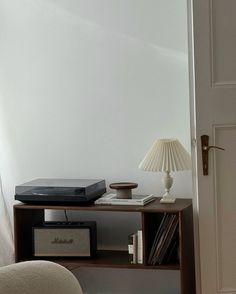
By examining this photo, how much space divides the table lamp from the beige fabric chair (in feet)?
3.74

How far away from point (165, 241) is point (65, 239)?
54 cm

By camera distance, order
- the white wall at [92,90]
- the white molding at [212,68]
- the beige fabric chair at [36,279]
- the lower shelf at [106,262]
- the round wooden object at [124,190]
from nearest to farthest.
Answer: the beige fabric chair at [36,279]
the white molding at [212,68]
the lower shelf at [106,262]
the round wooden object at [124,190]
the white wall at [92,90]

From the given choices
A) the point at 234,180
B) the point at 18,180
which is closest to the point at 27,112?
the point at 18,180

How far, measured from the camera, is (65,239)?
2.98 meters

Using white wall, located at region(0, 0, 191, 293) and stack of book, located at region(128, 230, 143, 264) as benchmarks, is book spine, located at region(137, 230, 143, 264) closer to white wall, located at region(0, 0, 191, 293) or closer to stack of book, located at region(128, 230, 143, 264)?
stack of book, located at region(128, 230, 143, 264)

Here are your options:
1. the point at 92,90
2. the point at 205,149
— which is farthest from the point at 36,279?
the point at 92,90

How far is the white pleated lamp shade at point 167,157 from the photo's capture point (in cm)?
285

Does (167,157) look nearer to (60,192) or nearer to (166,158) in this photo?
(166,158)

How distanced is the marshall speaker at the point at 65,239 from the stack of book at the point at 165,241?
0.34 metres

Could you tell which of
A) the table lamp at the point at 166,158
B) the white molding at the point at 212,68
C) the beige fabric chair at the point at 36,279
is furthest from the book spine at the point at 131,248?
the beige fabric chair at the point at 36,279

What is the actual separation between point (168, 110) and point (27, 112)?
32.8 inches

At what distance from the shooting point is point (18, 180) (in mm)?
3354

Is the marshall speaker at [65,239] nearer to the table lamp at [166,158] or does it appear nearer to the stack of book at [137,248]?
the stack of book at [137,248]

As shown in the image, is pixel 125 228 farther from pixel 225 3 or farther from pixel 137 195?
pixel 225 3
